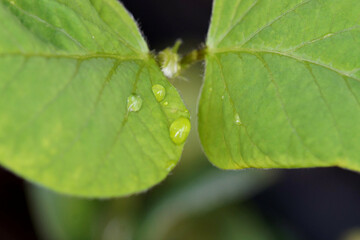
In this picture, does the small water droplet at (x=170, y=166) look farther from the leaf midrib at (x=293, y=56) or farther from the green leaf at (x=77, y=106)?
the leaf midrib at (x=293, y=56)

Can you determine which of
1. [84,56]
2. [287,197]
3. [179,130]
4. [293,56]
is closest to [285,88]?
[293,56]

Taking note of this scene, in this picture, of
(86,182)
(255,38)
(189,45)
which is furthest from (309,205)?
(86,182)

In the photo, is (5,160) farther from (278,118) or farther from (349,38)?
(349,38)

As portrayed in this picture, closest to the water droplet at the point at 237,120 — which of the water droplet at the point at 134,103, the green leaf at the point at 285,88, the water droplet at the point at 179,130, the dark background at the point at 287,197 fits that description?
the green leaf at the point at 285,88

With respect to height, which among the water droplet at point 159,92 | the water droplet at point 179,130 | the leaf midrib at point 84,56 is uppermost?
the leaf midrib at point 84,56

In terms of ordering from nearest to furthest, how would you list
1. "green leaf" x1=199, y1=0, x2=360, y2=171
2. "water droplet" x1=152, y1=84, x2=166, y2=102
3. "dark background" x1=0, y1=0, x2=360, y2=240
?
1. "green leaf" x1=199, y1=0, x2=360, y2=171
2. "water droplet" x1=152, y1=84, x2=166, y2=102
3. "dark background" x1=0, y1=0, x2=360, y2=240

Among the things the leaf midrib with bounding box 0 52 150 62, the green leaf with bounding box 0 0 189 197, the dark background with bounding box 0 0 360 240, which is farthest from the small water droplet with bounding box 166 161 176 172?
the dark background with bounding box 0 0 360 240

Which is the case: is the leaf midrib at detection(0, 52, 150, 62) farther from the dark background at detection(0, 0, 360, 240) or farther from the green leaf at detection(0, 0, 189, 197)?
the dark background at detection(0, 0, 360, 240)
